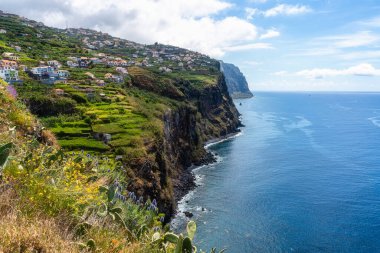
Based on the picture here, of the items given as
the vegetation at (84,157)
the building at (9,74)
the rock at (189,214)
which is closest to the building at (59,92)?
the vegetation at (84,157)

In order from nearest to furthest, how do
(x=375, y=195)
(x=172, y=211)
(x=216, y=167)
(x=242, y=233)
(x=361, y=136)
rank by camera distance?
(x=242, y=233), (x=172, y=211), (x=375, y=195), (x=216, y=167), (x=361, y=136)

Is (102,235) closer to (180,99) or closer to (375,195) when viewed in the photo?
(375,195)

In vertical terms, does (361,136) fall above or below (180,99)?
below

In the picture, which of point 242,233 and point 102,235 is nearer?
point 102,235

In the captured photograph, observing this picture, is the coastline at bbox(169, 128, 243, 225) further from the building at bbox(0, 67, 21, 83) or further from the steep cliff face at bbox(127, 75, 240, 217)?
the building at bbox(0, 67, 21, 83)

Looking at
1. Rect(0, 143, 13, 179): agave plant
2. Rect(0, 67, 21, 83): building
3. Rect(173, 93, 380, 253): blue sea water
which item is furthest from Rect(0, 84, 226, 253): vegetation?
Rect(0, 67, 21, 83): building

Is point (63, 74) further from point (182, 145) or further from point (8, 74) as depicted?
point (182, 145)

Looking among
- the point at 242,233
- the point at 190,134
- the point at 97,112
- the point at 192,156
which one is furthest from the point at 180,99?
the point at 242,233
